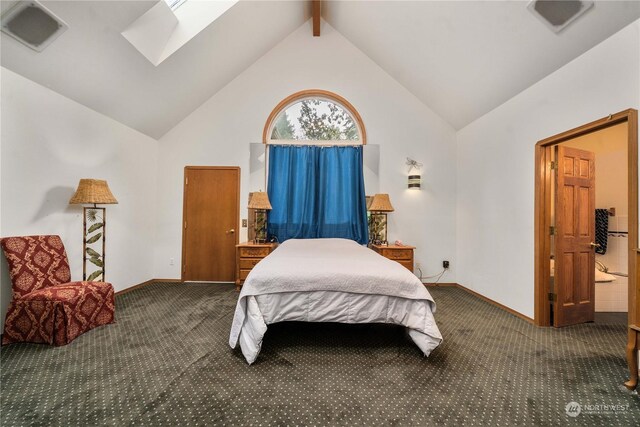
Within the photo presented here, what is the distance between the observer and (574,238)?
2607mm

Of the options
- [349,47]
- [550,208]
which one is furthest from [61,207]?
[550,208]

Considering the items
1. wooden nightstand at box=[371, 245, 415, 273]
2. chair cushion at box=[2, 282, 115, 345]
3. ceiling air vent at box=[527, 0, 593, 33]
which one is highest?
ceiling air vent at box=[527, 0, 593, 33]

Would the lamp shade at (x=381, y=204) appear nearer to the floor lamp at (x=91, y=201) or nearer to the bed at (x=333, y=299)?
the bed at (x=333, y=299)

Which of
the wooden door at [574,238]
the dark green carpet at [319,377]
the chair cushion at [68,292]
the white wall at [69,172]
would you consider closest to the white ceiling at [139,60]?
the white wall at [69,172]

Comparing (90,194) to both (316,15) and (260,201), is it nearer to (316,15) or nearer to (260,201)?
(260,201)

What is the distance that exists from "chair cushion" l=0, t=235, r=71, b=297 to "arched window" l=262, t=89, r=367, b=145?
2.84 metres

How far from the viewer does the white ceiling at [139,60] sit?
2164mm

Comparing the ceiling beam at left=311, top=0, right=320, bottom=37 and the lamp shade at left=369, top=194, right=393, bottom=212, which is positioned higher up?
the ceiling beam at left=311, top=0, right=320, bottom=37

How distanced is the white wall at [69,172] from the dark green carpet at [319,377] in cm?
115

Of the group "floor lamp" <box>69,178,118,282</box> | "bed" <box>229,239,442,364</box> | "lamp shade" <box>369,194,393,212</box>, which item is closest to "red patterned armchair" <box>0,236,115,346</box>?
"floor lamp" <box>69,178,118,282</box>

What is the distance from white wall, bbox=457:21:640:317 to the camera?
6.35 ft

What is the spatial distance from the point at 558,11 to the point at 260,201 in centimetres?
355

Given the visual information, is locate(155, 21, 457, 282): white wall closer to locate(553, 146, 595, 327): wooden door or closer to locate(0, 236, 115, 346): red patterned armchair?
locate(553, 146, 595, 327): wooden door

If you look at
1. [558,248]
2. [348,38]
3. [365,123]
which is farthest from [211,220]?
[558,248]
